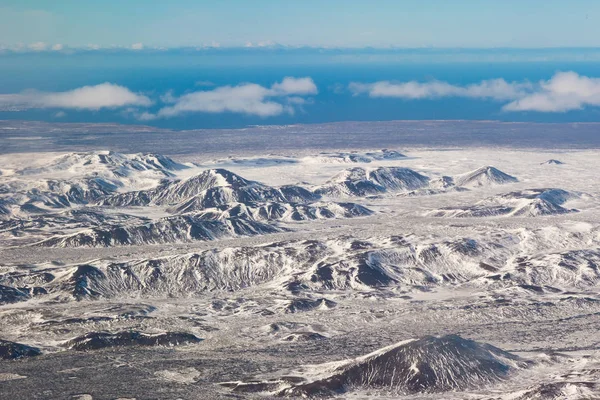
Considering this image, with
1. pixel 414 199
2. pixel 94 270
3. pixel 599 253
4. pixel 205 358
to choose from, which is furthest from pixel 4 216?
pixel 599 253

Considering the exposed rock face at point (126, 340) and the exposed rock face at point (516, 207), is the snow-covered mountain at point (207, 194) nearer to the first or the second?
the exposed rock face at point (516, 207)

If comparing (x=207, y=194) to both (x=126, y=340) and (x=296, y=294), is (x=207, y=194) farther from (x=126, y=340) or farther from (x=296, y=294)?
(x=126, y=340)

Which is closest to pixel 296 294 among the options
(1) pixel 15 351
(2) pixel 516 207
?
(1) pixel 15 351

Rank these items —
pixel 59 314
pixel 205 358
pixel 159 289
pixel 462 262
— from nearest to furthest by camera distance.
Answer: pixel 205 358
pixel 59 314
pixel 159 289
pixel 462 262

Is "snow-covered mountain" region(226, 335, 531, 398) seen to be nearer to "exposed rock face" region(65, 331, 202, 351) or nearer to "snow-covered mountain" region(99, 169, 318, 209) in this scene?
"exposed rock face" region(65, 331, 202, 351)

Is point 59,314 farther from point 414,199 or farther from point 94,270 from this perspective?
point 414,199

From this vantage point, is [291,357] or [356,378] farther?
[291,357]

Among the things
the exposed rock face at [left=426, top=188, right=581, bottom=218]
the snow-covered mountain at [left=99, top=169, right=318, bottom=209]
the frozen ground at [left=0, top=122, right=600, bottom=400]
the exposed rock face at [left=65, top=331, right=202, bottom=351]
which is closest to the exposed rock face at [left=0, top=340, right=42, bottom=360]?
the frozen ground at [left=0, top=122, right=600, bottom=400]

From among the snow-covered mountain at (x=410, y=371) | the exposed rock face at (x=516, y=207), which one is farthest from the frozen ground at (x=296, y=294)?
the exposed rock face at (x=516, y=207)

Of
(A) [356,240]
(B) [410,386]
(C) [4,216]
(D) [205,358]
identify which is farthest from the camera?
(C) [4,216]
